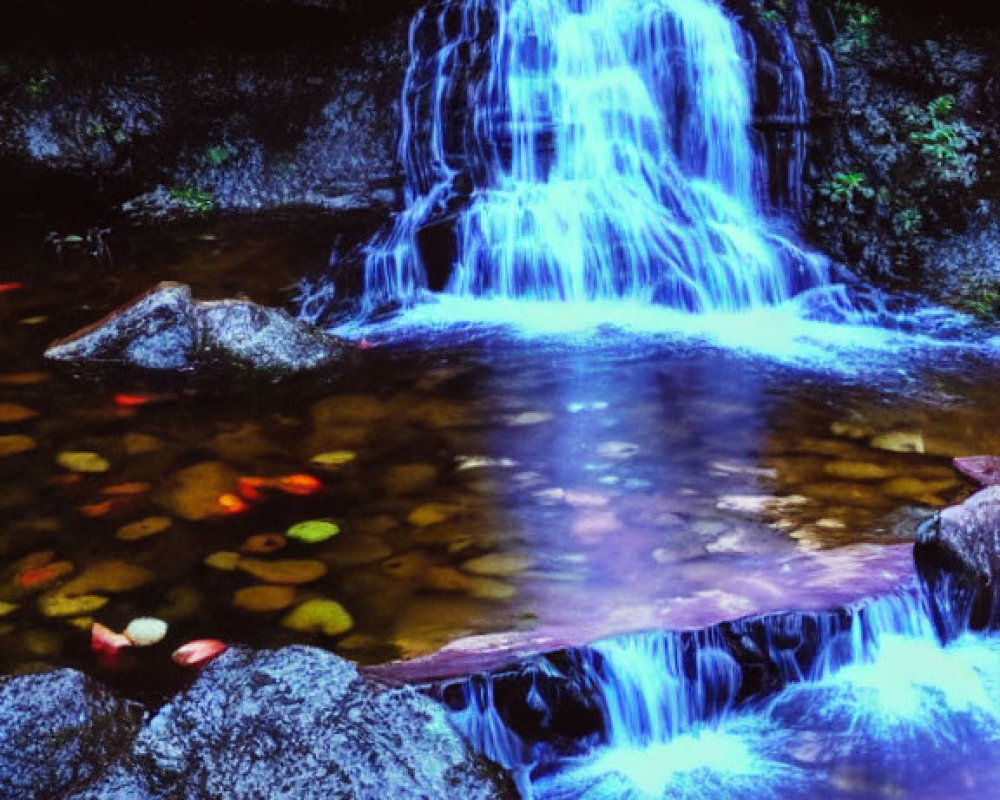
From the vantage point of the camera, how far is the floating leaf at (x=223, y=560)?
3.12 metres

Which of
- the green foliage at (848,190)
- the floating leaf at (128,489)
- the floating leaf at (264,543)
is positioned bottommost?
the floating leaf at (264,543)

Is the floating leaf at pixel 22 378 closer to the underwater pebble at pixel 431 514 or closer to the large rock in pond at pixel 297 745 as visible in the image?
the underwater pebble at pixel 431 514

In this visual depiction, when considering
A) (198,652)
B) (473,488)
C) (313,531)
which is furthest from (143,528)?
(473,488)

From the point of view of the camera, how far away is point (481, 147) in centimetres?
716

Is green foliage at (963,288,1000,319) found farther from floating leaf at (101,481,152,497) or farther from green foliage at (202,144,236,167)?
green foliage at (202,144,236,167)

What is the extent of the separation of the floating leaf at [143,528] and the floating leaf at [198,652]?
68cm

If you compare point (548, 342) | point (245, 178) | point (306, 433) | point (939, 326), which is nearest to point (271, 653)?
point (306, 433)

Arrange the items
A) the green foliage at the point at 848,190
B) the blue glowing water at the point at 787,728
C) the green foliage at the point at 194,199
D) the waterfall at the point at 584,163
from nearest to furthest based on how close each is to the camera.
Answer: the blue glowing water at the point at 787,728 → the waterfall at the point at 584,163 → the green foliage at the point at 848,190 → the green foliage at the point at 194,199

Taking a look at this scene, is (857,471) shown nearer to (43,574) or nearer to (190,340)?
(43,574)

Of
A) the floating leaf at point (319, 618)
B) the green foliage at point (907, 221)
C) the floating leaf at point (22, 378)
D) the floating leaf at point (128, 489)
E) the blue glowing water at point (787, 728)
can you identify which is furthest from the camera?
the green foliage at point (907, 221)

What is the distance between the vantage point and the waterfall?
632 cm

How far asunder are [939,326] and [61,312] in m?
5.17

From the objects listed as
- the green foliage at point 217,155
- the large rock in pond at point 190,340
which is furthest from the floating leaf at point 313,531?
the green foliage at point 217,155

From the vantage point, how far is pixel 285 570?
3.10 meters
